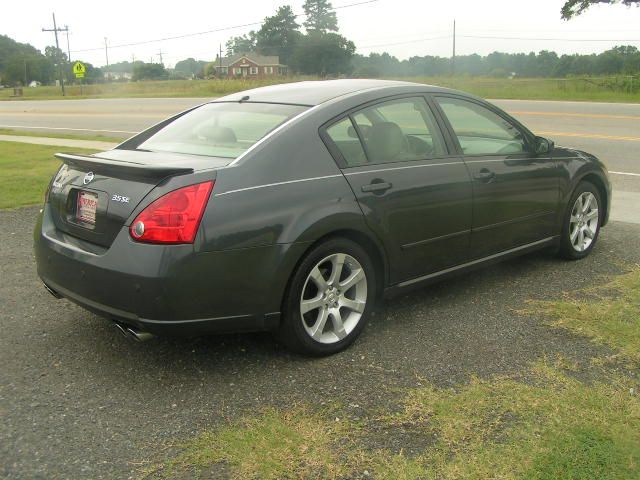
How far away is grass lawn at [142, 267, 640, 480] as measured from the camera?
8.81 feet

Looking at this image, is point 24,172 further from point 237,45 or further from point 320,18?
point 237,45

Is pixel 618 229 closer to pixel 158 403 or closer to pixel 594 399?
pixel 594 399

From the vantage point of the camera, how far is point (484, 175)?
180 inches

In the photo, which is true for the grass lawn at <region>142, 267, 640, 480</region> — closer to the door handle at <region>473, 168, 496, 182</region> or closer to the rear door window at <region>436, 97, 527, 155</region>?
the door handle at <region>473, 168, 496, 182</region>

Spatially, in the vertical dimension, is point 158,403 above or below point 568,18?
below

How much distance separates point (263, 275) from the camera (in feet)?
11.1

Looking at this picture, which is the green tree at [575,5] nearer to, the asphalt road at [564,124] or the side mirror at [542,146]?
the asphalt road at [564,124]

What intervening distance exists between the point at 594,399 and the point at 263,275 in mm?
1758

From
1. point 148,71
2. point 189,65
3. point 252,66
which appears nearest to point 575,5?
point 252,66

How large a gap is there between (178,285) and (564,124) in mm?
17764

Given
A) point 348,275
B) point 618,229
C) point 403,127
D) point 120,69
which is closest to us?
point 348,275

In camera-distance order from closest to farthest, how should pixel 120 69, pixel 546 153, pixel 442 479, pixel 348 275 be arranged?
pixel 442 479
pixel 348 275
pixel 546 153
pixel 120 69

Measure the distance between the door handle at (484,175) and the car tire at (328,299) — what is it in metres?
1.15

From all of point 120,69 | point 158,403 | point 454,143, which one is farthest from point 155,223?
point 120,69
